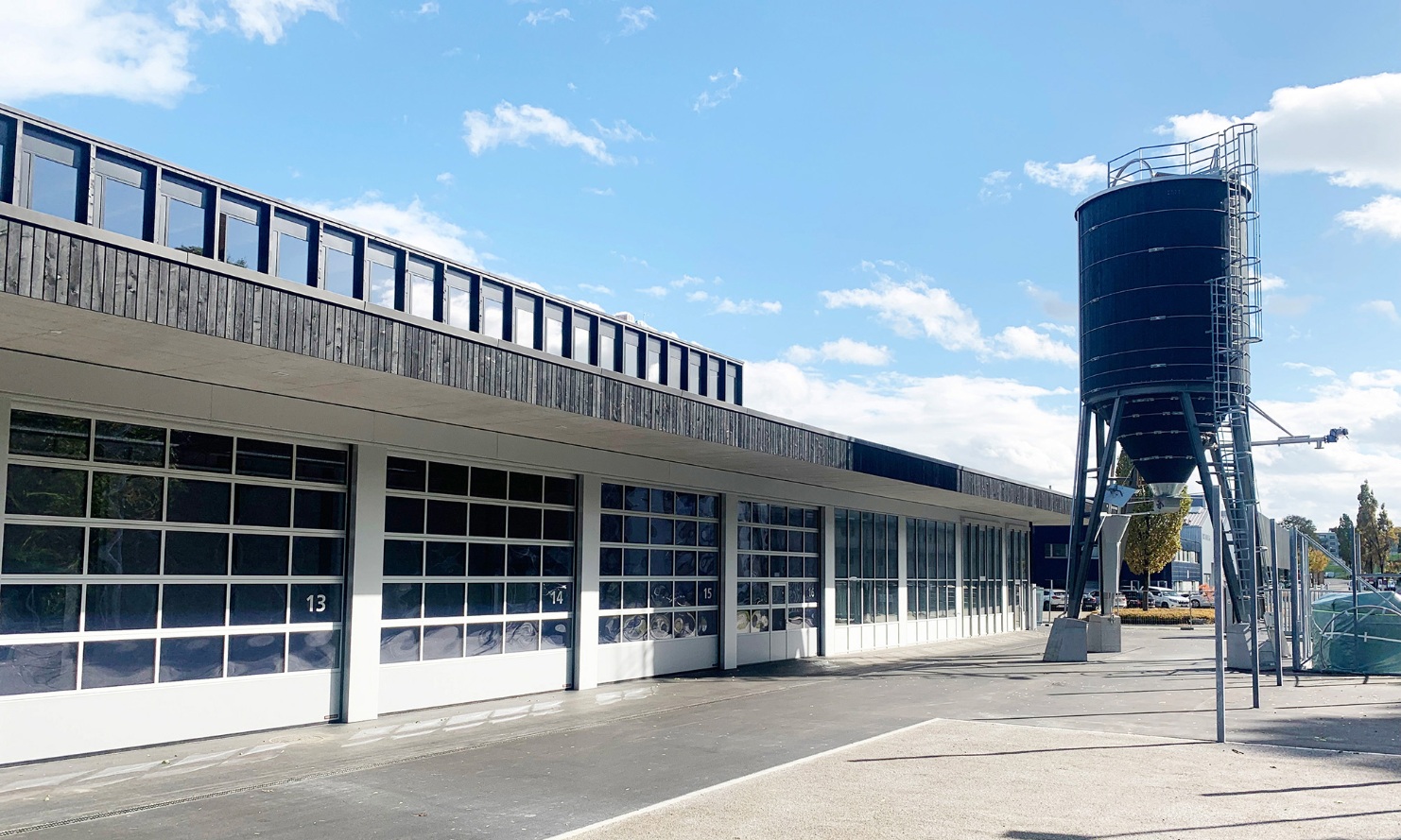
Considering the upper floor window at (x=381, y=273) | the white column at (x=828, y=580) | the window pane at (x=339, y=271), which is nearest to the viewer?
the window pane at (x=339, y=271)

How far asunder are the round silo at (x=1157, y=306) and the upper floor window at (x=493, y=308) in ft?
50.8

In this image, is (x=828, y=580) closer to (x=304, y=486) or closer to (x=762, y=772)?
(x=304, y=486)

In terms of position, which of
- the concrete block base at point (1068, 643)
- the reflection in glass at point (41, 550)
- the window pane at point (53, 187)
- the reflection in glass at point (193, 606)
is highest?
the window pane at point (53, 187)

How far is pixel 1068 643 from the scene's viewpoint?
27.3 m

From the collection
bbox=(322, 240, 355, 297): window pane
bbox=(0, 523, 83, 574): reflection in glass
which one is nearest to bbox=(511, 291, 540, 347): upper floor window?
bbox=(322, 240, 355, 297): window pane

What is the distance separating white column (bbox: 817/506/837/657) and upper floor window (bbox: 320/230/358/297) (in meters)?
12.3

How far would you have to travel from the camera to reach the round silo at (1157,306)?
25.9 meters

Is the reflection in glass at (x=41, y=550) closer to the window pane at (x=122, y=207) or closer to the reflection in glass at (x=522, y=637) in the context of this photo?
the window pane at (x=122, y=207)

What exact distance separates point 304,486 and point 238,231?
6.96 meters

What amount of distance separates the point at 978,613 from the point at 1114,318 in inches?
543

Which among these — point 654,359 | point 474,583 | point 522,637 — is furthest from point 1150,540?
point 474,583

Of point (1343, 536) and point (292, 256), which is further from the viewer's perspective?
point (1343, 536)

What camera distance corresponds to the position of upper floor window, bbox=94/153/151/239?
17.2m

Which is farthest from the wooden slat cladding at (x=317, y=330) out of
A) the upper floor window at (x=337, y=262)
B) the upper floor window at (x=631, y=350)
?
the upper floor window at (x=631, y=350)
